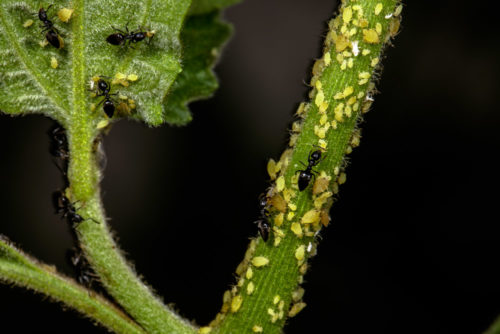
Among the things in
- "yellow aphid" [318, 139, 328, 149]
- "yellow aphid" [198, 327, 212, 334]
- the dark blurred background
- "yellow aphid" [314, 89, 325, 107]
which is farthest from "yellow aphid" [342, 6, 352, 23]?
the dark blurred background

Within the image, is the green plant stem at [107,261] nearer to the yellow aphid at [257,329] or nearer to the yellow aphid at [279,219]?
the yellow aphid at [257,329]

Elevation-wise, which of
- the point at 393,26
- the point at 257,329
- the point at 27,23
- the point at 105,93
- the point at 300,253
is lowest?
the point at 257,329

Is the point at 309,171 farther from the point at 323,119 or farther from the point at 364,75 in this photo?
the point at 364,75

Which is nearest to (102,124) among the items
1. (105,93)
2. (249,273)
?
(105,93)

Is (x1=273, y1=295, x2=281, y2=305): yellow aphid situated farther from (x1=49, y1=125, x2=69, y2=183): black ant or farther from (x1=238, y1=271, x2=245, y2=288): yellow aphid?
(x1=49, y1=125, x2=69, y2=183): black ant

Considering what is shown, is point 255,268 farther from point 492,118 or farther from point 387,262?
point 492,118

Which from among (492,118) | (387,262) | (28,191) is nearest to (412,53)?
(492,118)
